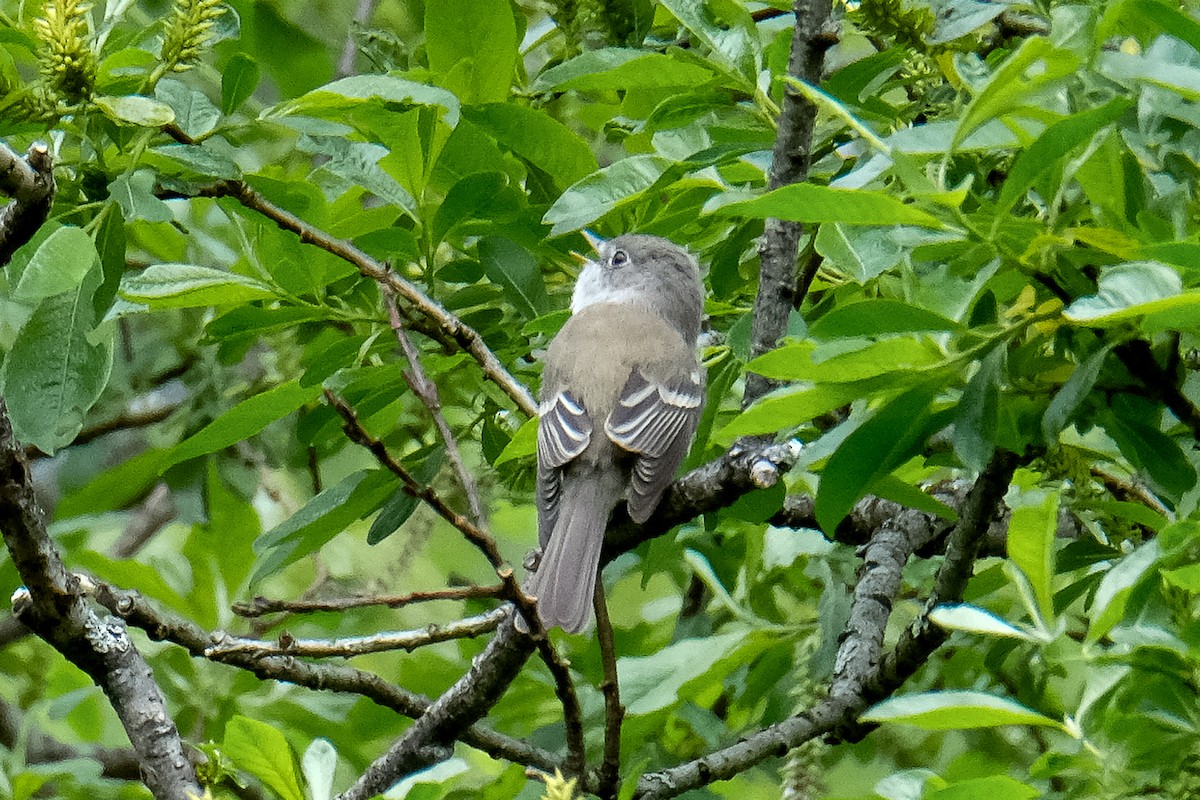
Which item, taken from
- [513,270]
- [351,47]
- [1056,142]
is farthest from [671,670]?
[351,47]

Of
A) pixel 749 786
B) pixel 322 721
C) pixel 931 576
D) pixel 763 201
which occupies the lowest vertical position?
pixel 749 786

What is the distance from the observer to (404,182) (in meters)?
2.80

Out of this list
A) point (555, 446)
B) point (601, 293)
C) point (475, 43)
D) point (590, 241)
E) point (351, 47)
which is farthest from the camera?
point (351, 47)

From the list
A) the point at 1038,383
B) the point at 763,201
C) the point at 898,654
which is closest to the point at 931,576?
the point at 898,654

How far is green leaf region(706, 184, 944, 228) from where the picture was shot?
5.48ft

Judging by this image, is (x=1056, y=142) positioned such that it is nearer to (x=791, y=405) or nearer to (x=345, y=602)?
(x=791, y=405)

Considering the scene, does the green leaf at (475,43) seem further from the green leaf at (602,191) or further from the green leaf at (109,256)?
the green leaf at (109,256)

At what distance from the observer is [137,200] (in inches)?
93.5

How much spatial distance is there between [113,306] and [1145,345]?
190 cm

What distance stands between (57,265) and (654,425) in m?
1.77

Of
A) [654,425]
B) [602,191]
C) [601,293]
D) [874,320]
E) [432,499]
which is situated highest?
[874,320]

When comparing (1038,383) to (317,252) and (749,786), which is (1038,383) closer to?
(317,252)

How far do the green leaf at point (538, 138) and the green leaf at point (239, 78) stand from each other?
409mm

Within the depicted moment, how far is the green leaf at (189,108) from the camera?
2.52 metres
